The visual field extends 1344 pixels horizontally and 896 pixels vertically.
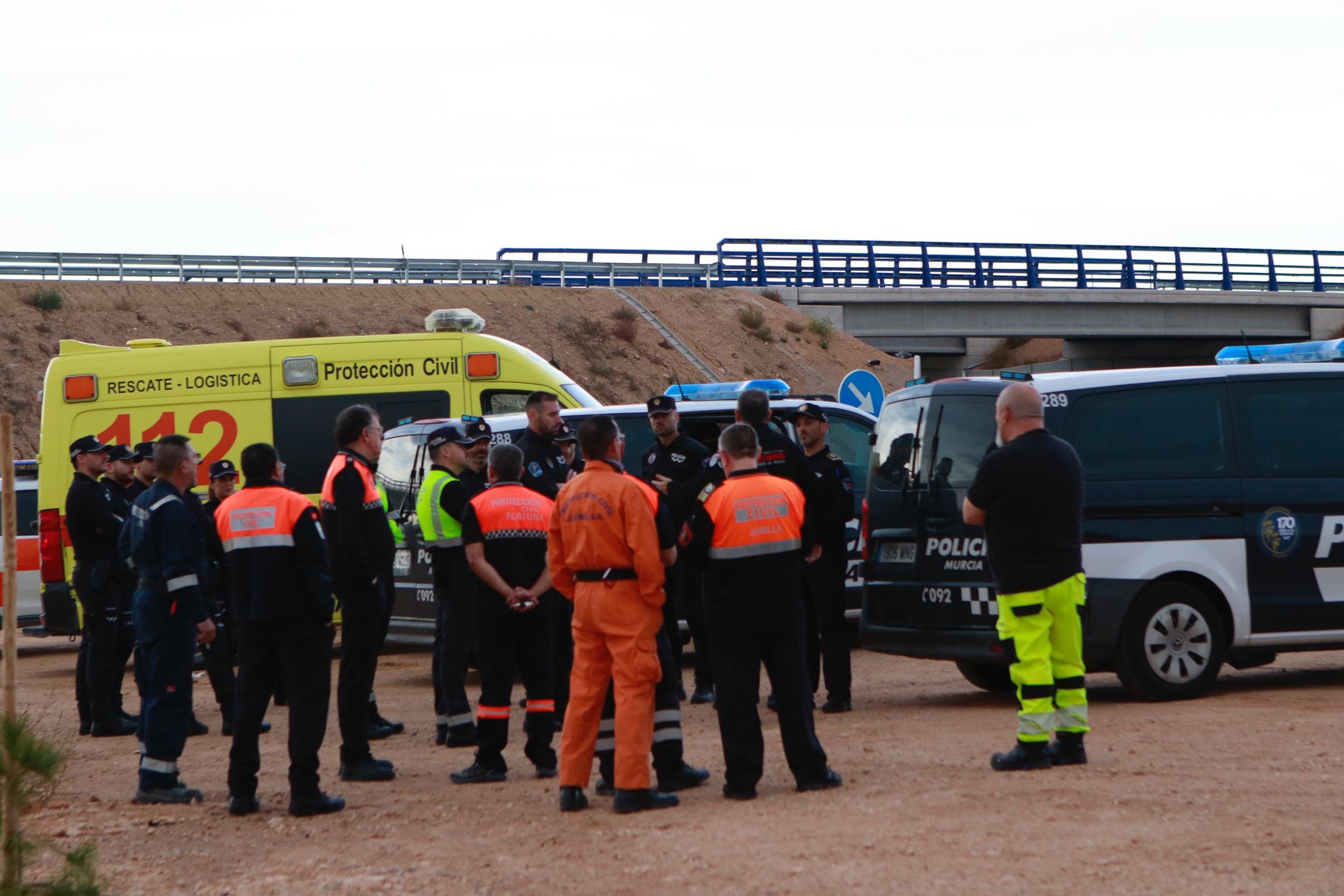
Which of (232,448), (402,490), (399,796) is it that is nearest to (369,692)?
(399,796)

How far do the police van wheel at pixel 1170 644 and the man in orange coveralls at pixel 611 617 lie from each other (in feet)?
11.3

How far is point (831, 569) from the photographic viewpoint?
9633 millimetres

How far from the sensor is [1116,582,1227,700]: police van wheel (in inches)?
358

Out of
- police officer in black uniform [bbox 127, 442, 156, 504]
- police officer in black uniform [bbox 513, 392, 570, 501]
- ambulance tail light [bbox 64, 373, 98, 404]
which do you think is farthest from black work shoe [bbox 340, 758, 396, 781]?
ambulance tail light [bbox 64, 373, 98, 404]

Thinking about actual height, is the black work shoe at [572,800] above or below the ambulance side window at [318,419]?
below

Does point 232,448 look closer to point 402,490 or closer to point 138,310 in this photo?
point 402,490

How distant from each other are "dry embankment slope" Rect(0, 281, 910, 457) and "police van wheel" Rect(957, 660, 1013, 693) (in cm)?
2799

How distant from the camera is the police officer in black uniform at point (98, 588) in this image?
396 inches

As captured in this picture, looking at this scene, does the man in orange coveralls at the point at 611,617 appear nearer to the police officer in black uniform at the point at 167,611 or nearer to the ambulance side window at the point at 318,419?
the police officer in black uniform at the point at 167,611

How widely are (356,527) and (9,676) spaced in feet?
9.90

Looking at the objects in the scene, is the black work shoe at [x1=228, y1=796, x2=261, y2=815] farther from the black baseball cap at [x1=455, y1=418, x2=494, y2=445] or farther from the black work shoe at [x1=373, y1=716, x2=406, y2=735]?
the black baseball cap at [x1=455, y1=418, x2=494, y2=445]

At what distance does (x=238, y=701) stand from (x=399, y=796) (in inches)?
35.5

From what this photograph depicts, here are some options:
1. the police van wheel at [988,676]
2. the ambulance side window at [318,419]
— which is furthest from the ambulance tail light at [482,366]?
the police van wheel at [988,676]

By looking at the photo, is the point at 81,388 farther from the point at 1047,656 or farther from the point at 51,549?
the point at 1047,656
